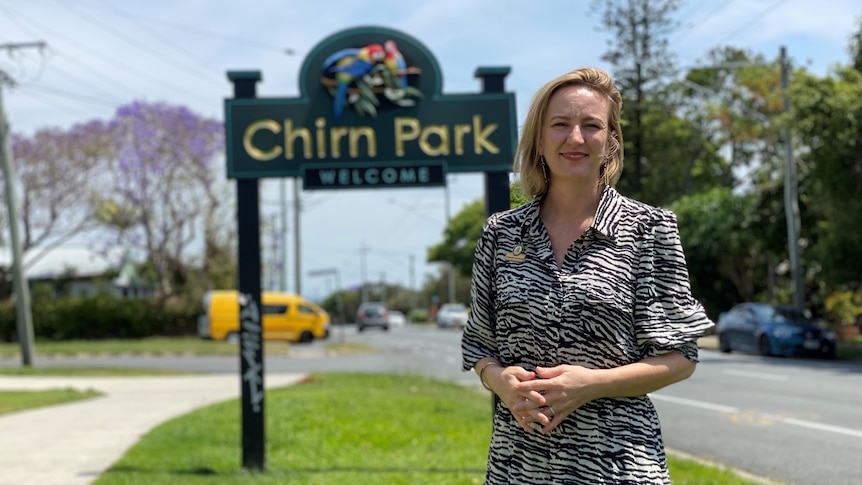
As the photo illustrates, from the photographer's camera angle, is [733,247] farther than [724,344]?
No

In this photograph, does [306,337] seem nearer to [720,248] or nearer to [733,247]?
[733,247]

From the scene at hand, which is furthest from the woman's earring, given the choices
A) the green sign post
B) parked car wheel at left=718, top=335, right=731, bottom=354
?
parked car wheel at left=718, top=335, right=731, bottom=354

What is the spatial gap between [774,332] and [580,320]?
67.9 ft

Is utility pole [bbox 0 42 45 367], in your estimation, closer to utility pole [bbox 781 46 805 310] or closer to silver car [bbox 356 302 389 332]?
utility pole [bbox 781 46 805 310]

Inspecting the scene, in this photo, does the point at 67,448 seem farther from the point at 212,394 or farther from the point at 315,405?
the point at 212,394

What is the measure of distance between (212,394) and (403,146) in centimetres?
1072

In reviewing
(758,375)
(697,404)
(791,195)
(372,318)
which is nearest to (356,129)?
(697,404)

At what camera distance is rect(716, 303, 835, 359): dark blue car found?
842 inches

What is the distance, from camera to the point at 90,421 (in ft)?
43.3

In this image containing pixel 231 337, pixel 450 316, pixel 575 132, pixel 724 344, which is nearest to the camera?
pixel 575 132

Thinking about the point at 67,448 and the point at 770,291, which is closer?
the point at 67,448

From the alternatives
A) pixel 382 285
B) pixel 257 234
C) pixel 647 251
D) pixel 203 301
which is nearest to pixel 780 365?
pixel 257 234

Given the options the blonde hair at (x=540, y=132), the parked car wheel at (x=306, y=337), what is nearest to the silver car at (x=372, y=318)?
the parked car wheel at (x=306, y=337)

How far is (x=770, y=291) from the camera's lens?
28766mm
